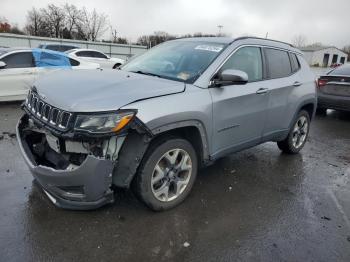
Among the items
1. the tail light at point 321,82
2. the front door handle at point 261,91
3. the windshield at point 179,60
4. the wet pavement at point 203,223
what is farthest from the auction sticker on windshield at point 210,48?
the tail light at point 321,82

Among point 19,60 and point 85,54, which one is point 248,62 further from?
point 85,54

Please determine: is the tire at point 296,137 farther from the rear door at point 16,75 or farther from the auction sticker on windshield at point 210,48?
the rear door at point 16,75

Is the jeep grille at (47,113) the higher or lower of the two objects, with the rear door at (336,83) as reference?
higher

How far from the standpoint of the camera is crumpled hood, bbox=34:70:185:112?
287 centimetres

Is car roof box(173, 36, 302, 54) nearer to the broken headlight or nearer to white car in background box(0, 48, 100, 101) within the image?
the broken headlight

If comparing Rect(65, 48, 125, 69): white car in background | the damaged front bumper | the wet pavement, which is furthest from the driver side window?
Rect(65, 48, 125, 69): white car in background

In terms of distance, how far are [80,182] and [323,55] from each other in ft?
251

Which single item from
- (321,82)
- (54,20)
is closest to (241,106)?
(321,82)

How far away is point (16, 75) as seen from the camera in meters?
8.37

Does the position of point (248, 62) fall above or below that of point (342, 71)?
above

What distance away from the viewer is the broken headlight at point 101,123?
2.78 meters

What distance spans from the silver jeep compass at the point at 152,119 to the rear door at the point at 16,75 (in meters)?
4.93

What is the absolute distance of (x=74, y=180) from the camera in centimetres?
288

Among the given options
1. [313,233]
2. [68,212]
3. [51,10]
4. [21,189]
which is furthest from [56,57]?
[51,10]
